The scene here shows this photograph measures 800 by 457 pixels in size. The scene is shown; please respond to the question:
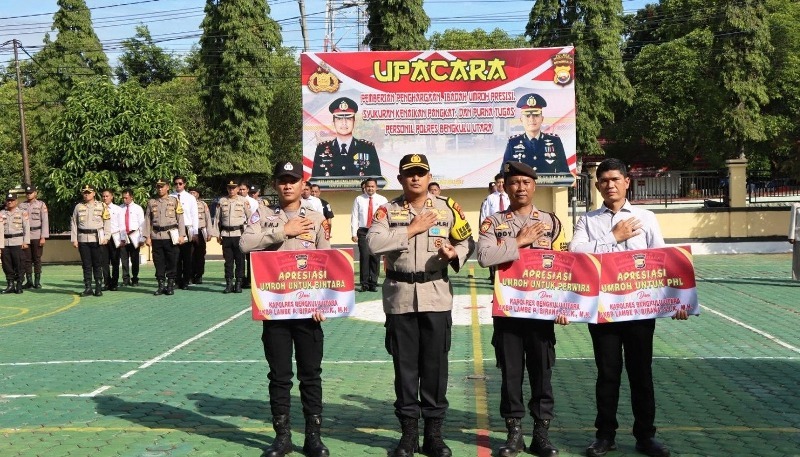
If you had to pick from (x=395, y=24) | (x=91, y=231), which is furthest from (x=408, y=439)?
(x=395, y=24)

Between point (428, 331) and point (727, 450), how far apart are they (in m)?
2.13

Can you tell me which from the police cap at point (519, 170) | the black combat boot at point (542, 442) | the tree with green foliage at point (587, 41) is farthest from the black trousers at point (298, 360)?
the tree with green foliage at point (587, 41)

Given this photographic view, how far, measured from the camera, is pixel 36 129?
179 feet

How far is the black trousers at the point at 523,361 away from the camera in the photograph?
652 centimetres

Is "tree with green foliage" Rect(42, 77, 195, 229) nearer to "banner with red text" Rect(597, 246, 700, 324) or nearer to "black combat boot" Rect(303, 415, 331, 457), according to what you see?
"black combat boot" Rect(303, 415, 331, 457)

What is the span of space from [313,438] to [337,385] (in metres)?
2.49

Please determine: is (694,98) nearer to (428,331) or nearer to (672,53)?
(672,53)

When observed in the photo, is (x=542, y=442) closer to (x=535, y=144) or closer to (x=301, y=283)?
(x=301, y=283)

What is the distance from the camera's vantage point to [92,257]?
61.0 feet

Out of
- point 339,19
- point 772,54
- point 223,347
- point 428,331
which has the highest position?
point 339,19

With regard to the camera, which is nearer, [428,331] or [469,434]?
[428,331]

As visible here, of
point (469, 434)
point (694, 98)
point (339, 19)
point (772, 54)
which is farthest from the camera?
point (339, 19)

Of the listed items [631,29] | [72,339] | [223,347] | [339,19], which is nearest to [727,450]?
[223,347]

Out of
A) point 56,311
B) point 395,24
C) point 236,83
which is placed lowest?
point 56,311
